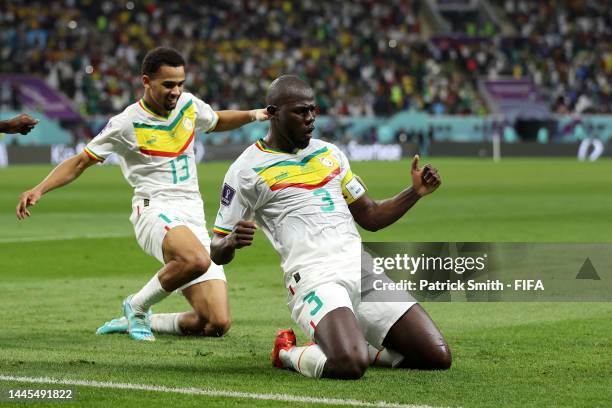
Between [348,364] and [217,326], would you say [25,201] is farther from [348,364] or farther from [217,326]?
[348,364]

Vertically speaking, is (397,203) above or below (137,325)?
above

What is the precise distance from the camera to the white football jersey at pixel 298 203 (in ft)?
24.3

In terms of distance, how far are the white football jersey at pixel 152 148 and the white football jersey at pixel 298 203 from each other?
6.22 ft

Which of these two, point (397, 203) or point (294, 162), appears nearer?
point (397, 203)

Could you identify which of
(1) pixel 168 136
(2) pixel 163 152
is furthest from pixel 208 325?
(1) pixel 168 136

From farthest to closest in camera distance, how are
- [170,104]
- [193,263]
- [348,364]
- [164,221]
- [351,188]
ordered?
[170,104], [164,221], [193,263], [351,188], [348,364]

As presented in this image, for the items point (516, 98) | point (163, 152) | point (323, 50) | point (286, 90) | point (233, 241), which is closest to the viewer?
point (233, 241)

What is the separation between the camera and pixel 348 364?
22.4 ft

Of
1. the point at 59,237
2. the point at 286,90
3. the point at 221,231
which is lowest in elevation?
the point at 59,237

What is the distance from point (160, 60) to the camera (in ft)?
29.6

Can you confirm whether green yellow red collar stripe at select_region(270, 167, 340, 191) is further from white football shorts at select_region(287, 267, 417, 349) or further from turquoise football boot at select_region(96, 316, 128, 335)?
turquoise football boot at select_region(96, 316, 128, 335)

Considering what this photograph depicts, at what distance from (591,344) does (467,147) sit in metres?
39.9

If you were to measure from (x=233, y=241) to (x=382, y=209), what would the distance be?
106 centimetres

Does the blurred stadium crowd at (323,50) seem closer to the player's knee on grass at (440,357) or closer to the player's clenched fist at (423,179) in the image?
the player's clenched fist at (423,179)
